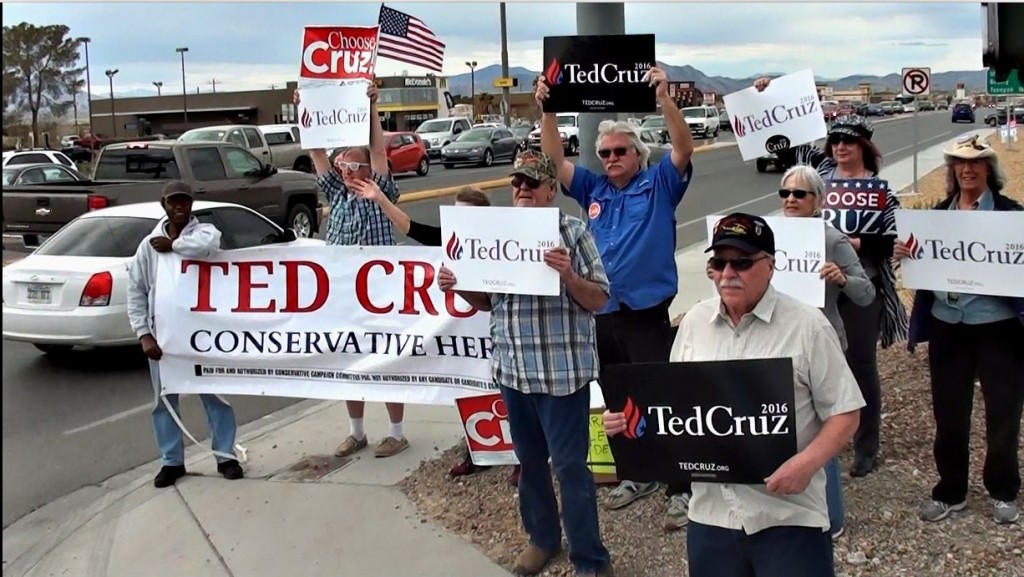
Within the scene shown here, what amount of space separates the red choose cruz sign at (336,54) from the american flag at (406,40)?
82 centimetres

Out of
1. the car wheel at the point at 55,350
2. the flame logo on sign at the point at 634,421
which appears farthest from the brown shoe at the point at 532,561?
the car wheel at the point at 55,350

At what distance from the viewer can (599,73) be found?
471 cm

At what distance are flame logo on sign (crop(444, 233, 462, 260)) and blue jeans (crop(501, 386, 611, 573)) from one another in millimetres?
625

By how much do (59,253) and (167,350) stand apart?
4105 mm

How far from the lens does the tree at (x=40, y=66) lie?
5022 centimetres

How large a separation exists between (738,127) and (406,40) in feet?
8.36

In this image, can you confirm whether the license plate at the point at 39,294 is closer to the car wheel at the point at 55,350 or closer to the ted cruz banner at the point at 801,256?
the car wheel at the point at 55,350

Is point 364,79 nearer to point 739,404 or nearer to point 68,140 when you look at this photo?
point 739,404

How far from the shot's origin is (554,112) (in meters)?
4.77

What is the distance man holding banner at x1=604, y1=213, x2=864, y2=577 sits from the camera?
2.62 metres

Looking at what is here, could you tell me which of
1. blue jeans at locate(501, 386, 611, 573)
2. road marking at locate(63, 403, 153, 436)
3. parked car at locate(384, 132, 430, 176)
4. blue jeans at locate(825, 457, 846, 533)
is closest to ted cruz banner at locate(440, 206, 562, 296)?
blue jeans at locate(501, 386, 611, 573)

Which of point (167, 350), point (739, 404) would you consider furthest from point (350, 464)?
point (739, 404)

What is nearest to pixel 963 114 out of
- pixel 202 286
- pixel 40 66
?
pixel 40 66

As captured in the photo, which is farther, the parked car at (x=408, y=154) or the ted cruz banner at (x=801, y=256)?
the parked car at (x=408, y=154)
